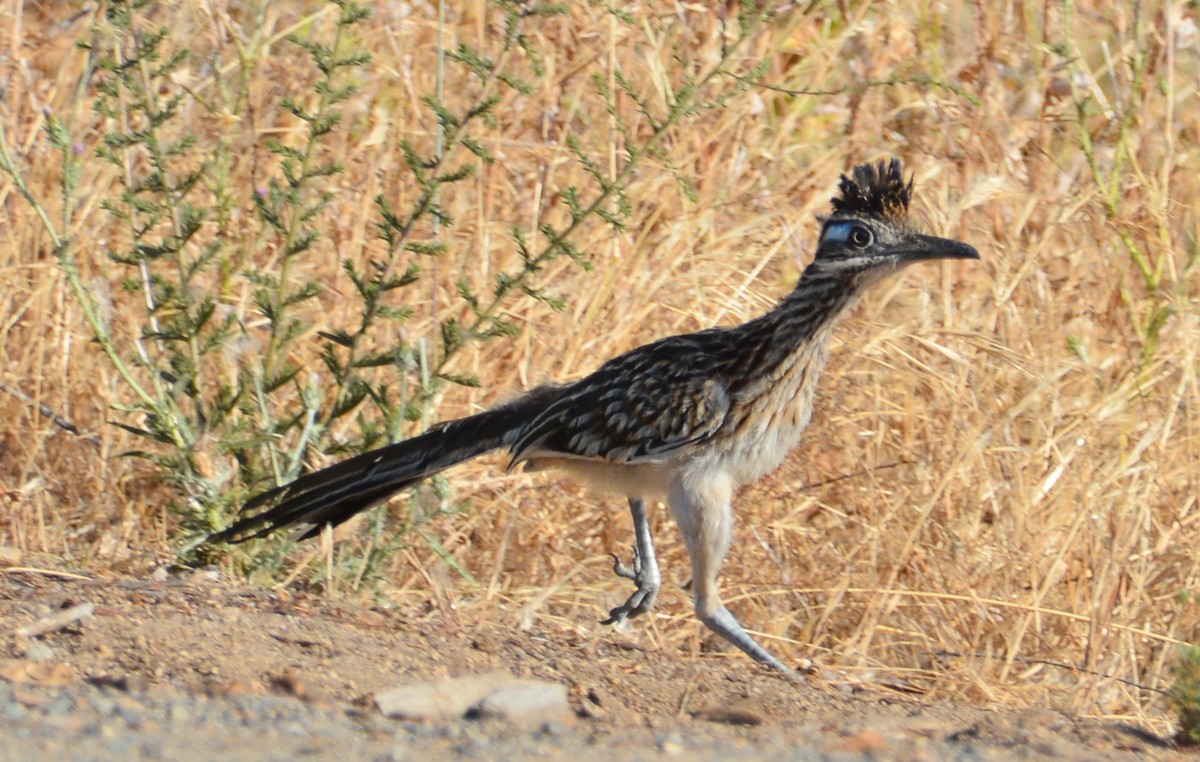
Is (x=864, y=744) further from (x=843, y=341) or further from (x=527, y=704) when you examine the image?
(x=843, y=341)

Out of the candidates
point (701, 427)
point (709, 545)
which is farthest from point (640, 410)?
point (709, 545)

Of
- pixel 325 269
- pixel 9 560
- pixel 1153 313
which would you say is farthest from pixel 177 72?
pixel 1153 313

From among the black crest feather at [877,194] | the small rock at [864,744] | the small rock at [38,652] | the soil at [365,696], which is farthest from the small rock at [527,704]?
the black crest feather at [877,194]

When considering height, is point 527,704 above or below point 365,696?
above

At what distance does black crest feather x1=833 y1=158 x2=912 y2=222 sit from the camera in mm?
5812

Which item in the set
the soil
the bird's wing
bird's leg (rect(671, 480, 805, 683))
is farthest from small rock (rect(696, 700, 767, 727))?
the bird's wing

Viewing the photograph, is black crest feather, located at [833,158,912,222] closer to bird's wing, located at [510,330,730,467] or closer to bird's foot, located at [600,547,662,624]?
bird's wing, located at [510,330,730,467]

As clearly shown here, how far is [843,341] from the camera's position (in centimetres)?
730

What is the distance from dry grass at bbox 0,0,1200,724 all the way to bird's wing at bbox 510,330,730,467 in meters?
0.60

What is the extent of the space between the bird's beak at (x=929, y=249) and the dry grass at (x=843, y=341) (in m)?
1.03

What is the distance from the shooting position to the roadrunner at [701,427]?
575 cm

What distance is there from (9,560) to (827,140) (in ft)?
17.1

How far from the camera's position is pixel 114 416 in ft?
22.3

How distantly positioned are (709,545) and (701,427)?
41 centimetres
